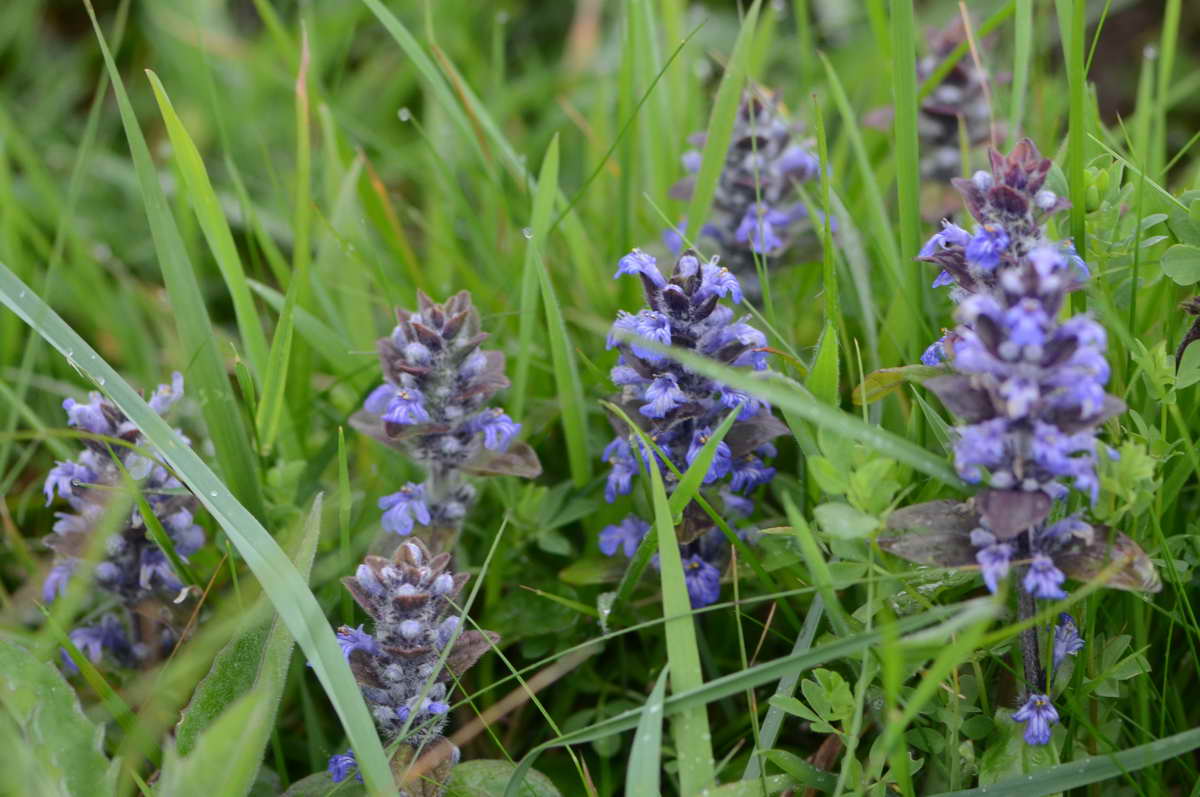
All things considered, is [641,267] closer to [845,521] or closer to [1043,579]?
[845,521]

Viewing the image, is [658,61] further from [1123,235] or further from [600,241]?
[1123,235]

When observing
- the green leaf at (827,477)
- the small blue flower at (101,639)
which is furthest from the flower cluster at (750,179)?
the small blue flower at (101,639)

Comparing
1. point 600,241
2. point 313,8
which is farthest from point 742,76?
point 313,8

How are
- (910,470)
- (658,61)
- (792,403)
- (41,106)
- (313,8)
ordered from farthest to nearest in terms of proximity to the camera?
(313,8) < (41,106) < (658,61) < (910,470) < (792,403)

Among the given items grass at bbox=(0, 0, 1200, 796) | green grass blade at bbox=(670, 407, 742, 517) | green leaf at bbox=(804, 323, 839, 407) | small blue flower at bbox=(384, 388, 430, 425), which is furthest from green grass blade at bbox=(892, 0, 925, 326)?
small blue flower at bbox=(384, 388, 430, 425)

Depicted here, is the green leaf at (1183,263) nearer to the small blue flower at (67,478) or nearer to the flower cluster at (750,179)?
the flower cluster at (750,179)

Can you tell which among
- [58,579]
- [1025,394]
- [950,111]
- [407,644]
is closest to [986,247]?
[1025,394]
